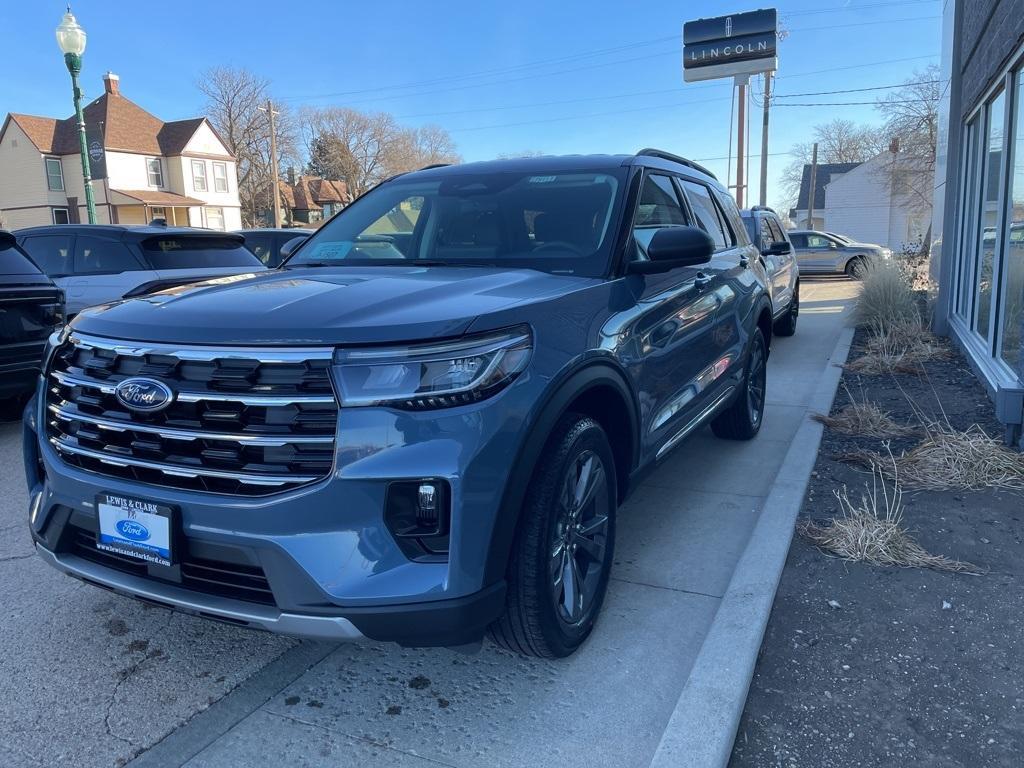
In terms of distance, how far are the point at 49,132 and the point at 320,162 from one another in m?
26.9

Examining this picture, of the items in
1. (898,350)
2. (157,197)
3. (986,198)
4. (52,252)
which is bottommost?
(898,350)

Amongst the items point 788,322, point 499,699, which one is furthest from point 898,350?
point 499,699

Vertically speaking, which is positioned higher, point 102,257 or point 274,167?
point 274,167

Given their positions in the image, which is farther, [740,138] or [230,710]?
[740,138]

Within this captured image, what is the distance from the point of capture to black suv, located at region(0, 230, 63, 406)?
5.89 m

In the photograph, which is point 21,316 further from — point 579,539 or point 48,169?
point 48,169

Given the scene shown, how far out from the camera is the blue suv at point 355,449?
85.7 inches

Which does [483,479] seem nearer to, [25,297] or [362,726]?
[362,726]

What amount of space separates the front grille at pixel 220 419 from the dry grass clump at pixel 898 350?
693 cm

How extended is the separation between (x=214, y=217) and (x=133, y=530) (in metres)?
46.8

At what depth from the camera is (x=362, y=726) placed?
101 inches

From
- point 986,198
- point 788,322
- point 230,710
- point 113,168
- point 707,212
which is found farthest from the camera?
point 113,168

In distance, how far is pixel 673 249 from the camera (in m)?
3.24

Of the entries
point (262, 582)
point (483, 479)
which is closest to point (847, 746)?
point (483, 479)
